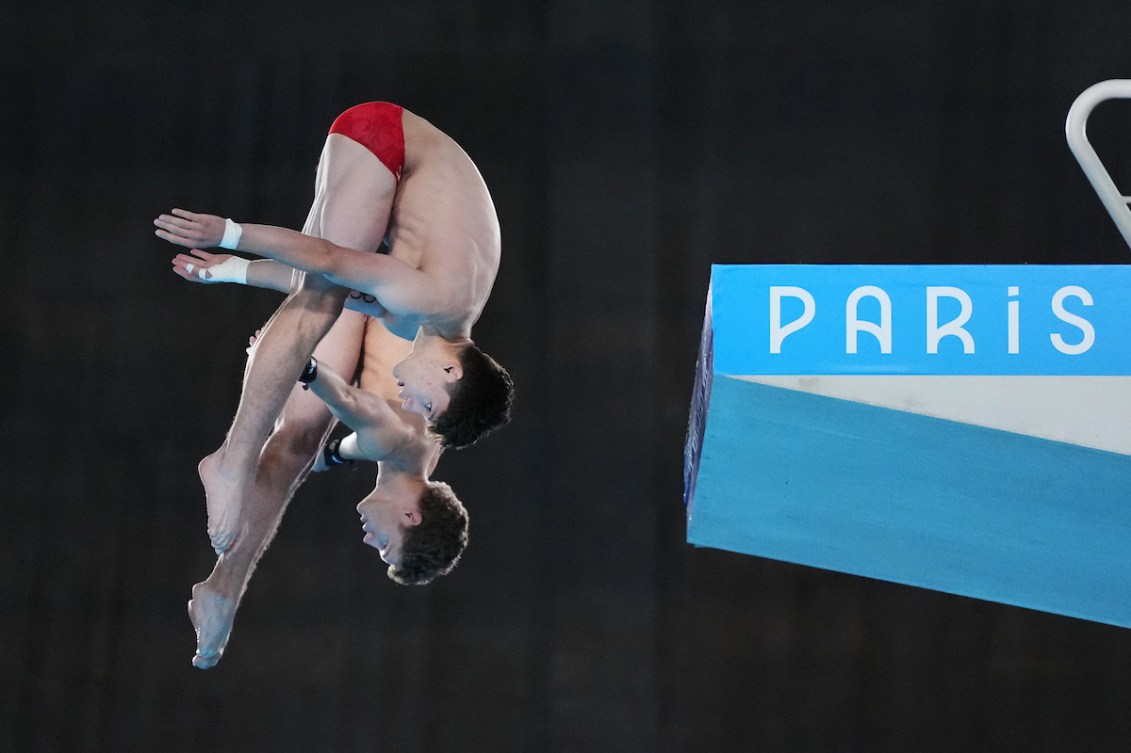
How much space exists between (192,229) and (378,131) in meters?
0.62

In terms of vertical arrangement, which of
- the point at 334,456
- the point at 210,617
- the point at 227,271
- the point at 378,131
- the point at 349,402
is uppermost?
the point at 378,131

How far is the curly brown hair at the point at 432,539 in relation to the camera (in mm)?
3543

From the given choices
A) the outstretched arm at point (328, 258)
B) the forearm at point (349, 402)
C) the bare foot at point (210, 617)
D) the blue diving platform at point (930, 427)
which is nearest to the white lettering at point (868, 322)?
the blue diving platform at point (930, 427)

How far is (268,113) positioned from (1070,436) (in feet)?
13.4

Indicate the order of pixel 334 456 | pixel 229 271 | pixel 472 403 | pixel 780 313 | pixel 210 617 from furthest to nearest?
pixel 334 456 < pixel 210 617 < pixel 472 403 < pixel 229 271 < pixel 780 313

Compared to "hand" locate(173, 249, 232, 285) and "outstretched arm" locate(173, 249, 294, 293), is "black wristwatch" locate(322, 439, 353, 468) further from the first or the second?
"hand" locate(173, 249, 232, 285)

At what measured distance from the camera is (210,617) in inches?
132

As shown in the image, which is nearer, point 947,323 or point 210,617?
point 947,323

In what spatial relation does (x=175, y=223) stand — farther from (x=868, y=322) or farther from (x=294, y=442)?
(x=868, y=322)

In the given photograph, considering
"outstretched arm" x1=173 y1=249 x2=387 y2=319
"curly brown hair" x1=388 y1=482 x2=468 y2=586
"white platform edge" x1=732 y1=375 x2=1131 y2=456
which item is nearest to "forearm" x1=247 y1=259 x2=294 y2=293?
"outstretched arm" x1=173 y1=249 x2=387 y2=319

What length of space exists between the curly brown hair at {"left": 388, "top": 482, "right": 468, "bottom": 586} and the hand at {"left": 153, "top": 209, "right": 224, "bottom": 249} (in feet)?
3.38

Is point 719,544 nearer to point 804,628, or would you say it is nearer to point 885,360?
point 885,360

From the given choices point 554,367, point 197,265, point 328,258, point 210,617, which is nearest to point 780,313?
point 328,258

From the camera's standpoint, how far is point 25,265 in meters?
5.58
